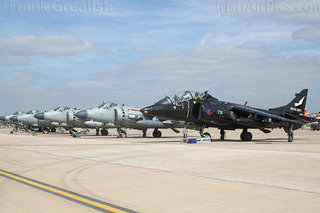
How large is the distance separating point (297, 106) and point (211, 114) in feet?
28.1

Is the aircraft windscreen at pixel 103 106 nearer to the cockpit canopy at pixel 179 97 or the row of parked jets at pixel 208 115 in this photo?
the row of parked jets at pixel 208 115

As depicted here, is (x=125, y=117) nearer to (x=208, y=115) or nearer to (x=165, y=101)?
(x=165, y=101)

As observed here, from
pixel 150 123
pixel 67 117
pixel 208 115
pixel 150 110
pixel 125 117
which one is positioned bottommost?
pixel 150 123

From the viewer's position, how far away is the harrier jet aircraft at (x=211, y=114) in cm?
2338

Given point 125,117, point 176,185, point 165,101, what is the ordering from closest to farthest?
point 176,185 → point 165,101 → point 125,117

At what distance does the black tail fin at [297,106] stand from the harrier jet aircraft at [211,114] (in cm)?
174

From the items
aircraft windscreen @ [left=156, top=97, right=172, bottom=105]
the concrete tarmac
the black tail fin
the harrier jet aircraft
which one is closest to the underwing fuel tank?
the harrier jet aircraft

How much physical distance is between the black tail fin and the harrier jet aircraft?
5.71ft

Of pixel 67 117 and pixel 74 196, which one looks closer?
pixel 74 196

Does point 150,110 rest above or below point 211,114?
above

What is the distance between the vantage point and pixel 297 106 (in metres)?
28.7

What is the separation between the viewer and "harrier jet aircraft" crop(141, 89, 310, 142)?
920 inches

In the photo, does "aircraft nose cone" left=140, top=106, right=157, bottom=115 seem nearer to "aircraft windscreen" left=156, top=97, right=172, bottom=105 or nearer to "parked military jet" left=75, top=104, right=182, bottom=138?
"aircraft windscreen" left=156, top=97, right=172, bottom=105

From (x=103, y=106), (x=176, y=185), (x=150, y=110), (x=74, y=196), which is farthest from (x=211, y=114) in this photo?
(x=74, y=196)
